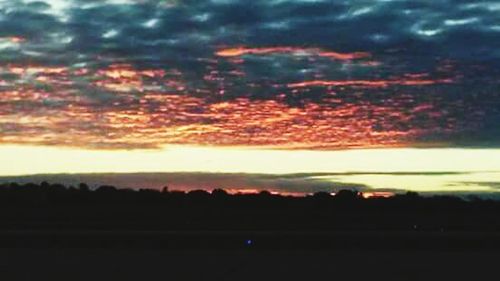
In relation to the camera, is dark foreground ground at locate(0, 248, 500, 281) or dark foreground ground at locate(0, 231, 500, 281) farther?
dark foreground ground at locate(0, 231, 500, 281)

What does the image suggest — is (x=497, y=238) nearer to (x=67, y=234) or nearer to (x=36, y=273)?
(x=67, y=234)

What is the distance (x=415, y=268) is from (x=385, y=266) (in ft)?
4.23

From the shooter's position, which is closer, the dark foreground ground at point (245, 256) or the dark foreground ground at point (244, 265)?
the dark foreground ground at point (244, 265)

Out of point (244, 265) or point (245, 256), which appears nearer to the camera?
point (244, 265)

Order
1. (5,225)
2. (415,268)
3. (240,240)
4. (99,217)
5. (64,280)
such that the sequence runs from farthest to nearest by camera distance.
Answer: (99,217) < (5,225) < (240,240) < (415,268) < (64,280)

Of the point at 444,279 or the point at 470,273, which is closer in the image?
the point at 444,279

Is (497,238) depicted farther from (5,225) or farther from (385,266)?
(5,225)

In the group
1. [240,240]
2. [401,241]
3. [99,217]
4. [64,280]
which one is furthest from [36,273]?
[99,217]

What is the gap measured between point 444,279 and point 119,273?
10.9 metres

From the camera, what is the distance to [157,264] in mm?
34562

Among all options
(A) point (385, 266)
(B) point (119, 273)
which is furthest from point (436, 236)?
(B) point (119, 273)

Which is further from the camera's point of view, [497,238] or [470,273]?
[497,238]

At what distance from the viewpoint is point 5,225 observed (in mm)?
62031

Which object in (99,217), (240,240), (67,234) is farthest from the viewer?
(99,217)
